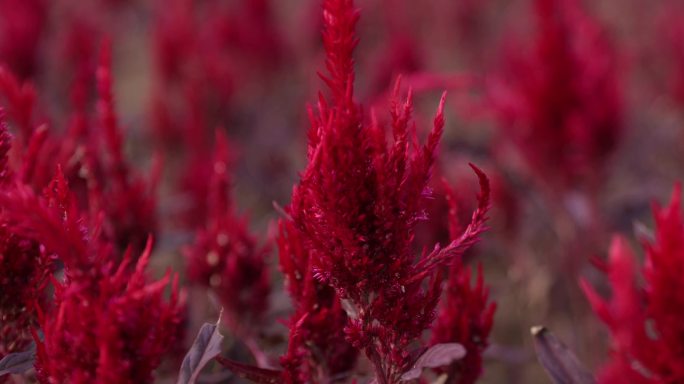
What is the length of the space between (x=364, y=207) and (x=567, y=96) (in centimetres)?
111

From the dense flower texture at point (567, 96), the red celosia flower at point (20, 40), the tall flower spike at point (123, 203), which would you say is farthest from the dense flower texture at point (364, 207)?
the red celosia flower at point (20, 40)

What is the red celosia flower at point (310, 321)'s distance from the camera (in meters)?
0.83

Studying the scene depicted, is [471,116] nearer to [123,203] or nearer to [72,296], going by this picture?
[123,203]

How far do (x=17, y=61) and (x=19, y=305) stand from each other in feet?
5.80

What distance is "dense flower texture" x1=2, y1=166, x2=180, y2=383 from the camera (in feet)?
2.22

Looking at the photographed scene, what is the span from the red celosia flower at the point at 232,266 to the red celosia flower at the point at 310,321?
26cm

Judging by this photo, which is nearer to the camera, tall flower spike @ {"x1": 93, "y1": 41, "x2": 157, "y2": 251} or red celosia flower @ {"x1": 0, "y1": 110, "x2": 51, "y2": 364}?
red celosia flower @ {"x1": 0, "y1": 110, "x2": 51, "y2": 364}

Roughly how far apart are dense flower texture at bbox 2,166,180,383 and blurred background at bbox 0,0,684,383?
308 mm

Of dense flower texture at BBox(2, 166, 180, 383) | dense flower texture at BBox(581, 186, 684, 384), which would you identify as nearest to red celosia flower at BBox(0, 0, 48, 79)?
dense flower texture at BBox(2, 166, 180, 383)

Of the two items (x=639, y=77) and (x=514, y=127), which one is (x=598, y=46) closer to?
(x=514, y=127)

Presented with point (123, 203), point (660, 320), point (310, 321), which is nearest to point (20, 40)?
point (123, 203)

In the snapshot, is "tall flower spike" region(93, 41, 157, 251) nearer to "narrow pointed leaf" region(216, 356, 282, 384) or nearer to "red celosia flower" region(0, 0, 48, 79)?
"narrow pointed leaf" region(216, 356, 282, 384)

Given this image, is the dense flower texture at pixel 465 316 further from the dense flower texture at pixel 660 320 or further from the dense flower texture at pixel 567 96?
the dense flower texture at pixel 567 96

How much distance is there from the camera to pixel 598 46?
1.72 m
